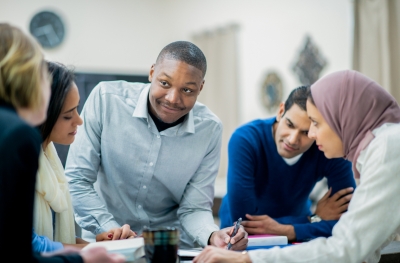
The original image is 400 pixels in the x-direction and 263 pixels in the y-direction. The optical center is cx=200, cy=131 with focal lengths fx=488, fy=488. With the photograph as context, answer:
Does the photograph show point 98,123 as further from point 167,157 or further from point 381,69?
point 381,69

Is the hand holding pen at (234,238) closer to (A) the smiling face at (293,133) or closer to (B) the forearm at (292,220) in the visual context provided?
(B) the forearm at (292,220)

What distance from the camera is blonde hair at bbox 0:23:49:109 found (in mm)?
1041

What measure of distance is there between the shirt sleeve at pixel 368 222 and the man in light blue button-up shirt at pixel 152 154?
2.11 ft

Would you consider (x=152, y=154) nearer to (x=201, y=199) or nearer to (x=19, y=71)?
(x=201, y=199)

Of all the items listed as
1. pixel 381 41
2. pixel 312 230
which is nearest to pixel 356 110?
pixel 312 230

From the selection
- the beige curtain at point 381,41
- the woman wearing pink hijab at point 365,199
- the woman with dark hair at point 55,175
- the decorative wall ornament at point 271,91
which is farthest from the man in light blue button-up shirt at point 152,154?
the decorative wall ornament at point 271,91

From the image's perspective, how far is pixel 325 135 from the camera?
169cm

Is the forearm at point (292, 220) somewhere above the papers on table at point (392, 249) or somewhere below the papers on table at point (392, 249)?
below

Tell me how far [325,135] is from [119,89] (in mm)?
1044

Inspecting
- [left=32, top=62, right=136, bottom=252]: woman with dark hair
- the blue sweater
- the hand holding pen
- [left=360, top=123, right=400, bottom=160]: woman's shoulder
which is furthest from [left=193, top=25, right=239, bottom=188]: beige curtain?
[left=360, top=123, right=400, bottom=160]: woman's shoulder

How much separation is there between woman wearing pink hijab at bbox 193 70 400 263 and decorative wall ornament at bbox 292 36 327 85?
14.4 ft

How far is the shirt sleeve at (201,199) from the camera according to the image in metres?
2.06

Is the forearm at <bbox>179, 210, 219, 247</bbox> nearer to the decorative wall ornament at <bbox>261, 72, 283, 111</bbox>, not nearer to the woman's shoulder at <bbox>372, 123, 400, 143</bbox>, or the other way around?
the woman's shoulder at <bbox>372, 123, 400, 143</bbox>

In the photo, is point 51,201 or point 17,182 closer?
point 17,182
